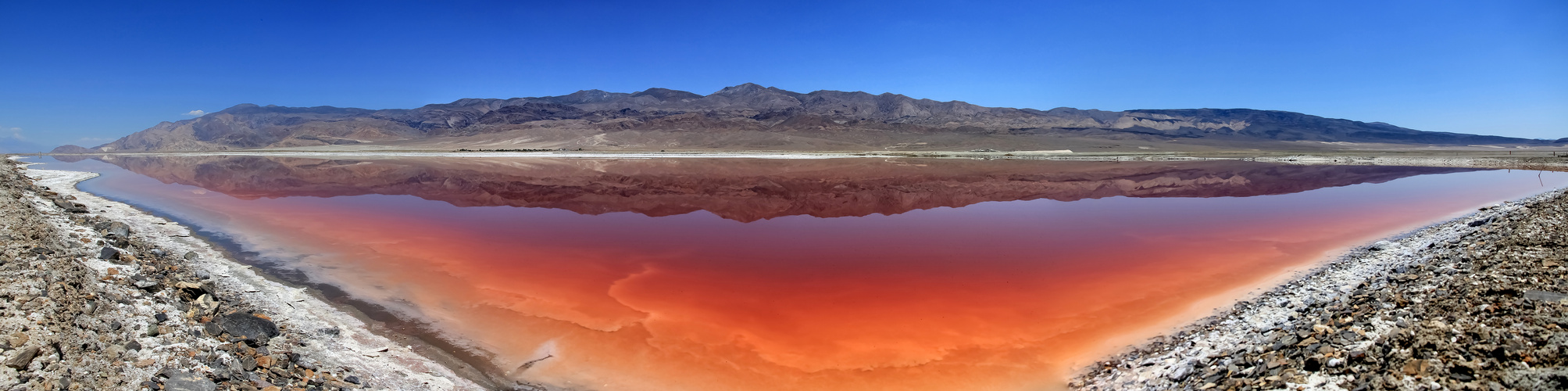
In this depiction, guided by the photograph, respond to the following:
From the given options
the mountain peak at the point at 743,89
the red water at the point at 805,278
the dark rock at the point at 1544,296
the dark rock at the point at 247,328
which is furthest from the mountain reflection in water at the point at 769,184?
the mountain peak at the point at 743,89

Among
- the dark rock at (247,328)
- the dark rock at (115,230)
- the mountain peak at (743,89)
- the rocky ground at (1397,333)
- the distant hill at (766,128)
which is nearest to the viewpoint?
the rocky ground at (1397,333)

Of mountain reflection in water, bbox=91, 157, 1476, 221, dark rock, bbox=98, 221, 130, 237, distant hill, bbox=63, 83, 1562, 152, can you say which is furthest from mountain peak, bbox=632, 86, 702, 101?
dark rock, bbox=98, 221, 130, 237

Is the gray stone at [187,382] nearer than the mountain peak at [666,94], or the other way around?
the gray stone at [187,382]

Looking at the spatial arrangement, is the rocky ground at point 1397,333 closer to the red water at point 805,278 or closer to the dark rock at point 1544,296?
the dark rock at point 1544,296

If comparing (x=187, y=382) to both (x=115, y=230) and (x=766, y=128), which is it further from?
(x=766, y=128)

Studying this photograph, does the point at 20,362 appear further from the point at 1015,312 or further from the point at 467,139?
the point at 467,139

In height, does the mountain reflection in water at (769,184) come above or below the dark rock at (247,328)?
above
